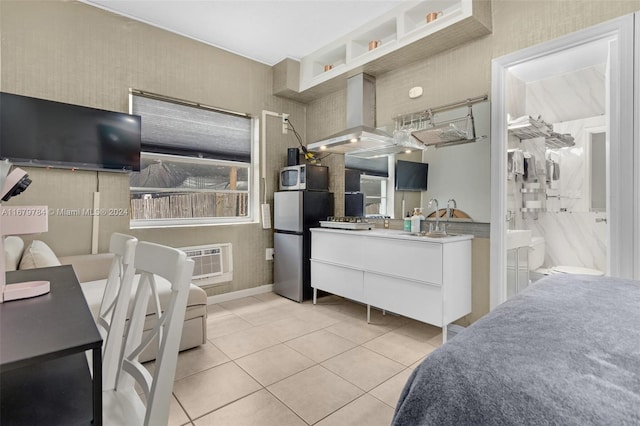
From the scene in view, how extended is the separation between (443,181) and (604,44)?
1.44 metres

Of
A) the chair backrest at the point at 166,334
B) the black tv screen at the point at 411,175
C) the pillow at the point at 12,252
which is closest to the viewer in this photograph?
the chair backrest at the point at 166,334

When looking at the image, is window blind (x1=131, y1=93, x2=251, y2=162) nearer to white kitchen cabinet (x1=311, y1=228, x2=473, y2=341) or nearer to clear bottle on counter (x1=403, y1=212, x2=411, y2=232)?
white kitchen cabinet (x1=311, y1=228, x2=473, y2=341)

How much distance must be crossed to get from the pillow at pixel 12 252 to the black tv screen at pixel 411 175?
3.14 m

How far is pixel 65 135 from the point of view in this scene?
2.62 m

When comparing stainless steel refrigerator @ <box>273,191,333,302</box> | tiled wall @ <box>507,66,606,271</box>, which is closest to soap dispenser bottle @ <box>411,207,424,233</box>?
tiled wall @ <box>507,66,606,271</box>

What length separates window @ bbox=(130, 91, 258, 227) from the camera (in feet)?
10.6

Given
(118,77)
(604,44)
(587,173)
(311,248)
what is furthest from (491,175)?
(118,77)

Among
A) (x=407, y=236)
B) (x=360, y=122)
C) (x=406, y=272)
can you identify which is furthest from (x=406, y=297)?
(x=360, y=122)

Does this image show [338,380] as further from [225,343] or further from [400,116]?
[400,116]

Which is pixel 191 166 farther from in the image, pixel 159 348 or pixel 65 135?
pixel 159 348

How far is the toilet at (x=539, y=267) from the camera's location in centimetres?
322

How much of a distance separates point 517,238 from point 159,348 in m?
3.05

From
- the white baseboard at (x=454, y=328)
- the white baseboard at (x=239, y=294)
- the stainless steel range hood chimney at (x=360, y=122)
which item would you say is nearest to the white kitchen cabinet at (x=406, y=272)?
the white baseboard at (x=454, y=328)

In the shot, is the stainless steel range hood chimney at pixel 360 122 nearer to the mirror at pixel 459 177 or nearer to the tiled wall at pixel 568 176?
the mirror at pixel 459 177
